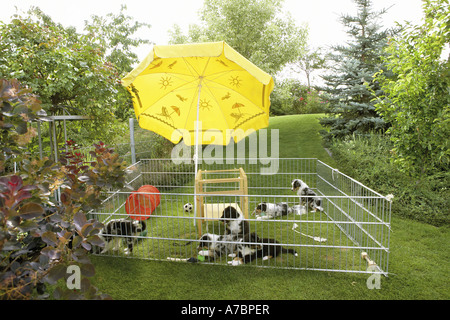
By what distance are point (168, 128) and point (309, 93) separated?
15215mm

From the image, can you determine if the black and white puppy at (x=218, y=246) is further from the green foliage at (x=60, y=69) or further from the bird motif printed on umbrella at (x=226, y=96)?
the bird motif printed on umbrella at (x=226, y=96)

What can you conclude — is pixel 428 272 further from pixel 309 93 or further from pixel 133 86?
pixel 309 93

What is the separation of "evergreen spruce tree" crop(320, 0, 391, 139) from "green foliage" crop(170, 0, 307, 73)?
2525mm

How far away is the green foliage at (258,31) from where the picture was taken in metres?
10.5

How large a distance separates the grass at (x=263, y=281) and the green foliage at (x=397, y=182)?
1.20 m

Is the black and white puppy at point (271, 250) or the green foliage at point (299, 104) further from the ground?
the green foliage at point (299, 104)

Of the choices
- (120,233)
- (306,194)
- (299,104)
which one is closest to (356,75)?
(306,194)

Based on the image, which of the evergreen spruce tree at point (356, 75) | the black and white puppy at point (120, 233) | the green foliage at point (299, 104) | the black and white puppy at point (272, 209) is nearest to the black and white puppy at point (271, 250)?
the black and white puppy at point (272, 209)

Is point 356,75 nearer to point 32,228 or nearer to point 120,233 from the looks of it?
point 120,233

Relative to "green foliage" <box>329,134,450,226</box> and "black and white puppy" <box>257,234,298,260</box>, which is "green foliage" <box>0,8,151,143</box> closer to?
"black and white puppy" <box>257,234,298,260</box>

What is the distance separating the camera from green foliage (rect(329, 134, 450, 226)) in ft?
15.9

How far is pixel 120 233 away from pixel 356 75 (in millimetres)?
7719

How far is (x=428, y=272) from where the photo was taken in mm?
3230
